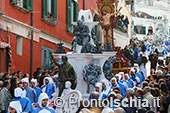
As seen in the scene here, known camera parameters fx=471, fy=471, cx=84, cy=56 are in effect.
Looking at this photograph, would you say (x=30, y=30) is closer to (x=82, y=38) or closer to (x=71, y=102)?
(x=82, y=38)

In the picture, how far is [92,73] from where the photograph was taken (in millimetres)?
16688

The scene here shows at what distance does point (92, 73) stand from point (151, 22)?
7653 centimetres

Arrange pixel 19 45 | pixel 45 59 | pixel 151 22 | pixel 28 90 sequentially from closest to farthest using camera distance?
pixel 28 90 → pixel 19 45 → pixel 45 59 → pixel 151 22

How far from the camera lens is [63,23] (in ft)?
92.6

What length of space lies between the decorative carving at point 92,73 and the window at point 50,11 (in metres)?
8.26

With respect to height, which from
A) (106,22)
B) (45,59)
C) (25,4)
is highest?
(25,4)

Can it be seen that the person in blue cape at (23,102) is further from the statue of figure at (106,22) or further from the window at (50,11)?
the statue of figure at (106,22)

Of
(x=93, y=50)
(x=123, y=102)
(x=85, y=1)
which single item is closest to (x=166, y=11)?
(x=85, y=1)

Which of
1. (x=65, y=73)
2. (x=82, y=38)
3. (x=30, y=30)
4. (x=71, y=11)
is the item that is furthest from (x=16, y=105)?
(x=71, y=11)

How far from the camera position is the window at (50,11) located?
81.5 ft

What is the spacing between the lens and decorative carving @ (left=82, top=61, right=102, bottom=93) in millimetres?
16656

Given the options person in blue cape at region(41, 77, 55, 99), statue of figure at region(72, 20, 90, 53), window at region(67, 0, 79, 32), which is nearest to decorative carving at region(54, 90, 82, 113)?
person in blue cape at region(41, 77, 55, 99)

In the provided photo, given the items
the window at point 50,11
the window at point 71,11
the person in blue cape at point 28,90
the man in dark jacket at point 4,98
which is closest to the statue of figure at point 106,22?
the window at point 50,11

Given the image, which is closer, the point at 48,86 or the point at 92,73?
the point at 92,73
